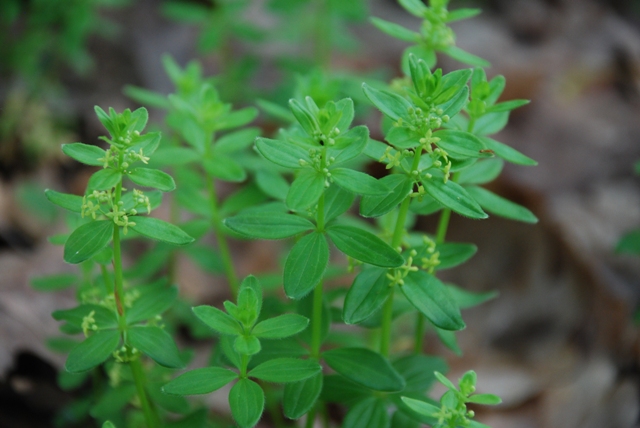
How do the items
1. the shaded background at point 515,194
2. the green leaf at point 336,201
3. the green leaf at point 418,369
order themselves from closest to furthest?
the green leaf at point 336,201 < the green leaf at point 418,369 < the shaded background at point 515,194

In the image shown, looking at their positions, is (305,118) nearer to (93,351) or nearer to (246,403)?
(246,403)

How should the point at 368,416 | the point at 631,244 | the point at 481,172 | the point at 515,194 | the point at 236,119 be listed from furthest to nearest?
1. the point at 515,194
2. the point at 631,244
3. the point at 236,119
4. the point at 481,172
5. the point at 368,416

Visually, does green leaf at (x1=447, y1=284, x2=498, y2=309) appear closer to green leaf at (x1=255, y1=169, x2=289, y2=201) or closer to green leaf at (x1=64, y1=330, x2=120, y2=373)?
green leaf at (x1=255, y1=169, x2=289, y2=201)

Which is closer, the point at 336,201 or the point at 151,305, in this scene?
the point at 336,201

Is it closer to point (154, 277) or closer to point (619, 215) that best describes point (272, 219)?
point (154, 277)

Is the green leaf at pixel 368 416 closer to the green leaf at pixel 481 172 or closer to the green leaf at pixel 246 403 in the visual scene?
the green leaf at pixel 246 403

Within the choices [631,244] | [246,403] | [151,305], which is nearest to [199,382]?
[246,403]

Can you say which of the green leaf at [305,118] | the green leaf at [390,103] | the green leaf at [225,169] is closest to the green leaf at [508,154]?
the green leaf at [390,103]

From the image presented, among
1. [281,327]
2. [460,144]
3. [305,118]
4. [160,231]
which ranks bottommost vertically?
[281,327]

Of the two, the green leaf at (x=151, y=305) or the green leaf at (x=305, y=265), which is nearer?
the green leaf at (x=305, y=265)
